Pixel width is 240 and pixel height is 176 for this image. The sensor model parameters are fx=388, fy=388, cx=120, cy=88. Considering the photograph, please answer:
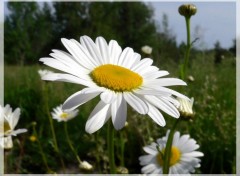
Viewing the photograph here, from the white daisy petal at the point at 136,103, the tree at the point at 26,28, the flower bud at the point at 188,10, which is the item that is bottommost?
the white daisy petal at the point at 136,103

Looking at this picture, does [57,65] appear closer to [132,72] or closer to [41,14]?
[132,72]

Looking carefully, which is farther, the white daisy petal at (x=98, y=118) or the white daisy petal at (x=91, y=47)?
the white daisy petal at (x=91, y=47)

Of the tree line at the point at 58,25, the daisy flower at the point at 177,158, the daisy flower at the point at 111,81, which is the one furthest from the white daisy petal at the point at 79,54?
the tree line at the point at 58,25

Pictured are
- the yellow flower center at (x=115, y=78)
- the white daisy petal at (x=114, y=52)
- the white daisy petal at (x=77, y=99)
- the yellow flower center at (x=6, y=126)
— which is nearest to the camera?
the white daisy petal at (x=77, y=99)

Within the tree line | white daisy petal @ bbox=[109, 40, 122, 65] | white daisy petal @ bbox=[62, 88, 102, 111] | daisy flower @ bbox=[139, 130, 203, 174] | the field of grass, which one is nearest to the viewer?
white daisy petal @ bbox=[62, 88, 102, 111]

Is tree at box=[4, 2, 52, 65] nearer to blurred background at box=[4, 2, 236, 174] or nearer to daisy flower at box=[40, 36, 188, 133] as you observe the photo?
blurred background at box=[4, 2, 236, 174]

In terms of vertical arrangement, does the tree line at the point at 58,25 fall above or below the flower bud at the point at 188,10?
above

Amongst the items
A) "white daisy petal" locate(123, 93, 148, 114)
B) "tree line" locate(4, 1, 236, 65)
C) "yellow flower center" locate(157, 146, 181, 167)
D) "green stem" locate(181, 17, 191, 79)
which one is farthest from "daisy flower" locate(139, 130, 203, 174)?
"tree line" locate(4, 1, 236, 65)

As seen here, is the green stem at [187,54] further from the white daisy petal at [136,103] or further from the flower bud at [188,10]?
the white daisy petal at [136,103]

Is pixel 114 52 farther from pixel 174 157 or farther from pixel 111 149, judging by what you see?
pixel 174 157

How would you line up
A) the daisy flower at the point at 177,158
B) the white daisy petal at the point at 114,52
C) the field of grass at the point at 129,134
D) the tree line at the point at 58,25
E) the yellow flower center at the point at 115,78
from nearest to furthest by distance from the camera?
the yellow flower center at the point at 115,78, the white daisy petal at the point at 114,52, the daisy flower at the point at 177,158, the field of grass at the point at 129,134, the tree line at the point at 58,25
